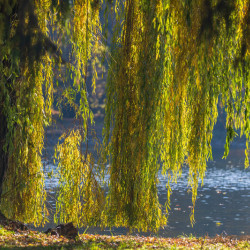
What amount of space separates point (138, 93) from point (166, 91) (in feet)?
1.17

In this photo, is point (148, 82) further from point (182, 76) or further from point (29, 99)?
point (29, 99)

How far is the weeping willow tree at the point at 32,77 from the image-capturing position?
4.55 metres

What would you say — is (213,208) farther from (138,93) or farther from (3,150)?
(3,150)

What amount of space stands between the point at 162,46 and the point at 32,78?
65.2 inches

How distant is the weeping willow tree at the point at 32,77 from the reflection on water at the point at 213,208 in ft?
17.4

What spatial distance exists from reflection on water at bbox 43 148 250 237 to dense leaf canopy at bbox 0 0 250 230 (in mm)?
5101

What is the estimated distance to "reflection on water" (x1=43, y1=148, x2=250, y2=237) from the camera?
16922 millimetres

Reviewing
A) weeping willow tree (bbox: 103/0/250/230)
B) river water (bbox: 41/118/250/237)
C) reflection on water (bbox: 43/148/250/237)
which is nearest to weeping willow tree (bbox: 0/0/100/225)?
weeping willow tree (bbox: 103/0/250/230)

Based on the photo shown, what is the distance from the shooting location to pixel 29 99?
17.7ft

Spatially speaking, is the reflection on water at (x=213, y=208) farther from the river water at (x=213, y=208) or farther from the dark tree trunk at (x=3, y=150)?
the dark tree trunk at (x=3, y=150)

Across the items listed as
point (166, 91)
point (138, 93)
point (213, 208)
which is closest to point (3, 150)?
point (138, 93)

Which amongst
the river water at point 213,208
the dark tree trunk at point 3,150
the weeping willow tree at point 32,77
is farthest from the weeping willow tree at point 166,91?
the river water at point 213,208

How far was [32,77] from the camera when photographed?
5.23 m

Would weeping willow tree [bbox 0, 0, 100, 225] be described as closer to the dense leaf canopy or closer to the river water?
the dense leaf canopy
